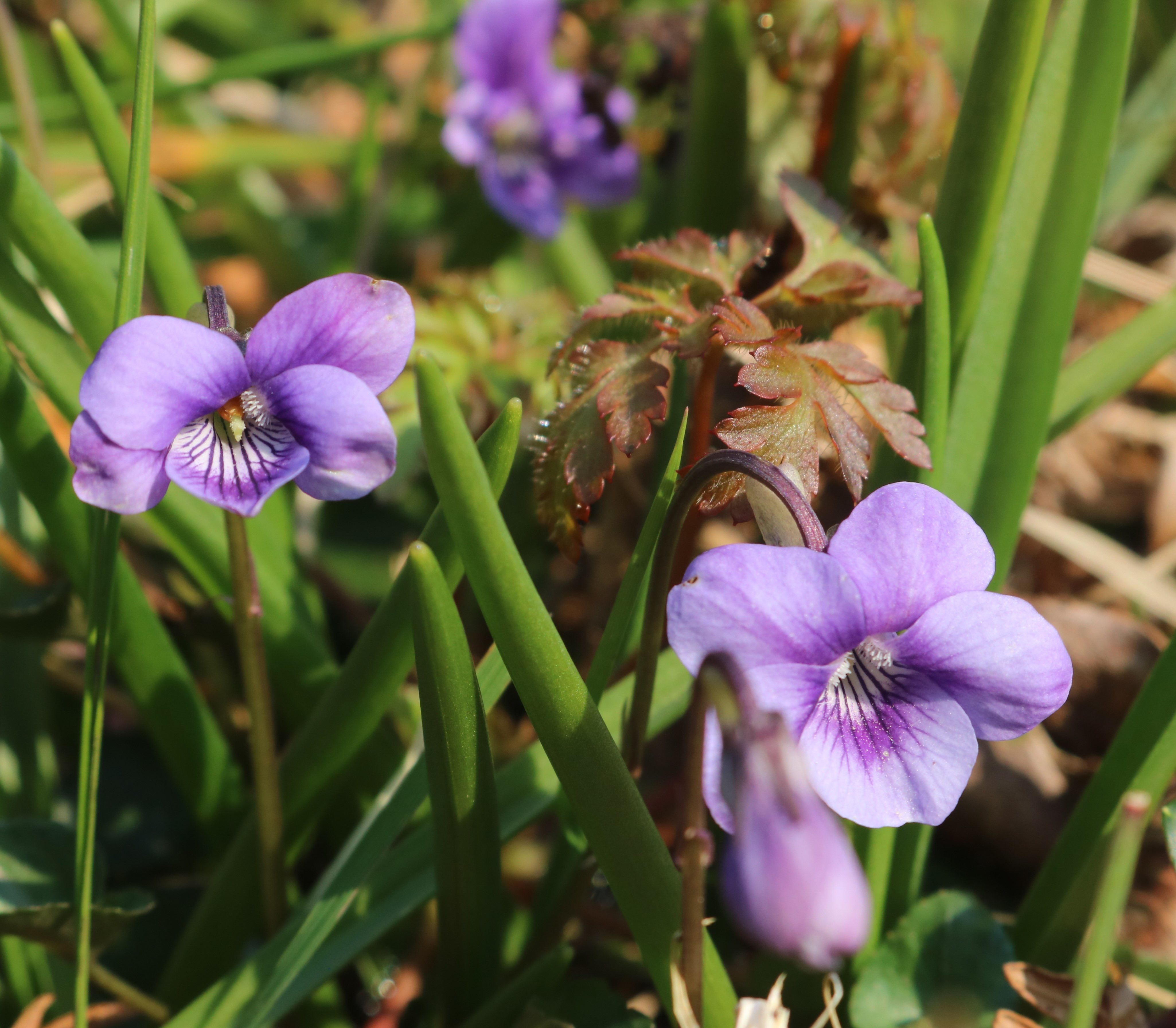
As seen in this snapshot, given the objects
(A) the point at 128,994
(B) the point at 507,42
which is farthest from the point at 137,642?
(B) the point at 507,42

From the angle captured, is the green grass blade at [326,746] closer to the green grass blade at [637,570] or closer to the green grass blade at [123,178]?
the green grass blade at [637,570]

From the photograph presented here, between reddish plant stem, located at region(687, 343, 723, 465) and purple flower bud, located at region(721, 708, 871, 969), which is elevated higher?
reddish plant stem, located at region(687, 343, 723, 465)

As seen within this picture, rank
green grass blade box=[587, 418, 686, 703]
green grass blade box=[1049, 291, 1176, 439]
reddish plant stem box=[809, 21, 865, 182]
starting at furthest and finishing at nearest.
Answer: reddish plant stem box=[809, 21, 865, 182] < green grass blade box=[1049, 291, 1176, 439] < green grass blade box=[587, 418, 686, 703]

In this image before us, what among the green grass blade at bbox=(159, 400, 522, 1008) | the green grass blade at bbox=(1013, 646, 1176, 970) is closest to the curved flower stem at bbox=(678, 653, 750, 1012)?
the green grass blade at bbox=(159, 400, 522, 1008)

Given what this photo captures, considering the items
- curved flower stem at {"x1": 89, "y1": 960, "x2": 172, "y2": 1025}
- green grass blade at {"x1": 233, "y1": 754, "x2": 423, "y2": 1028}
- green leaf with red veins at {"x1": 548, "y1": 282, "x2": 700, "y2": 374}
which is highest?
green leaf with red veins at {"x1": 548, "y1": 282, "x2": 700, "y2": 374}

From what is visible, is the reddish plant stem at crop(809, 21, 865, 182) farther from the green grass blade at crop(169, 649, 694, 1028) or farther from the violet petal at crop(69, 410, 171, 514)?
the violet petal at crop(69, 410, 171, 514)

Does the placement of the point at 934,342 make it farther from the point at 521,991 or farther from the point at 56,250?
the point at 56,250
